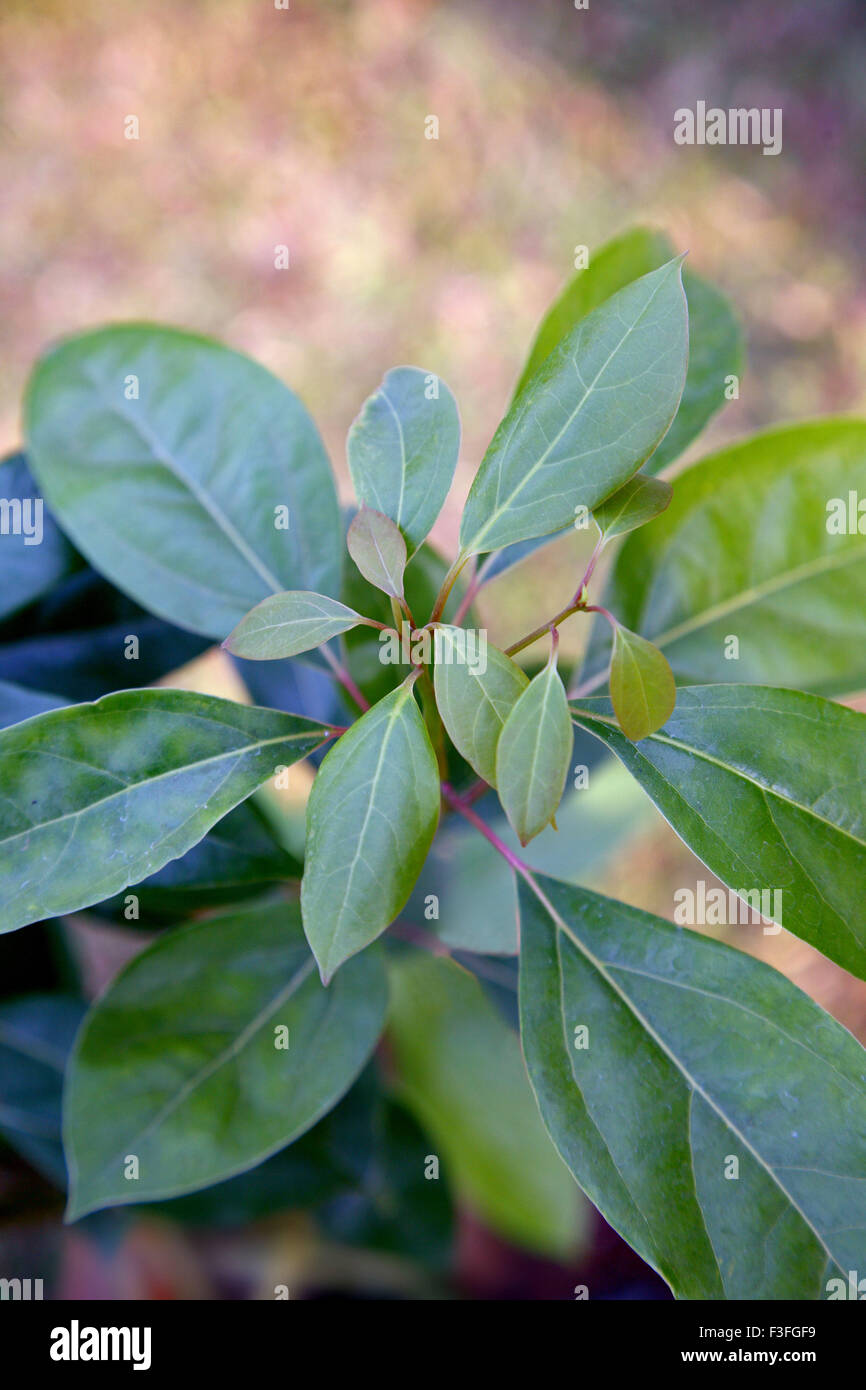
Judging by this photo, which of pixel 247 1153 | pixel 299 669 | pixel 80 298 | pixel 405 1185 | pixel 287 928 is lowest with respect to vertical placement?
pixel 405 1185

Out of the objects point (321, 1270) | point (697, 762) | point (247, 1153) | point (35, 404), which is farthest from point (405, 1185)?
point (35, 404)

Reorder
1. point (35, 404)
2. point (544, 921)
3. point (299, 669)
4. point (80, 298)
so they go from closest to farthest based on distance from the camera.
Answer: point (544, 921) → point (35, 404) → point (299, 669) → point (80, 298)

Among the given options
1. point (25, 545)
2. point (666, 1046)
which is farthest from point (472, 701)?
point (25, 545)

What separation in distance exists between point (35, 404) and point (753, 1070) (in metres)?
0.71

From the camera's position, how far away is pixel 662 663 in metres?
0.55

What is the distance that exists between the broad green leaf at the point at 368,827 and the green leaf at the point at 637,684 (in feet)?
0.36

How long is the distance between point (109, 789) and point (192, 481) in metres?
0.29

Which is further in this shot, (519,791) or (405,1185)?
(405,1185)

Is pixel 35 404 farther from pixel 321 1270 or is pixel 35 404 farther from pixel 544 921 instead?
pixel 321 1270

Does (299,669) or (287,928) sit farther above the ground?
(299,669)

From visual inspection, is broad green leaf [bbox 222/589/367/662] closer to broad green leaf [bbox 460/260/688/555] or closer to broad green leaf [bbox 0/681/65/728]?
broad green leaf [bbox 460/260/688/555]

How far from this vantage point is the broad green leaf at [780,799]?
0.57 m
